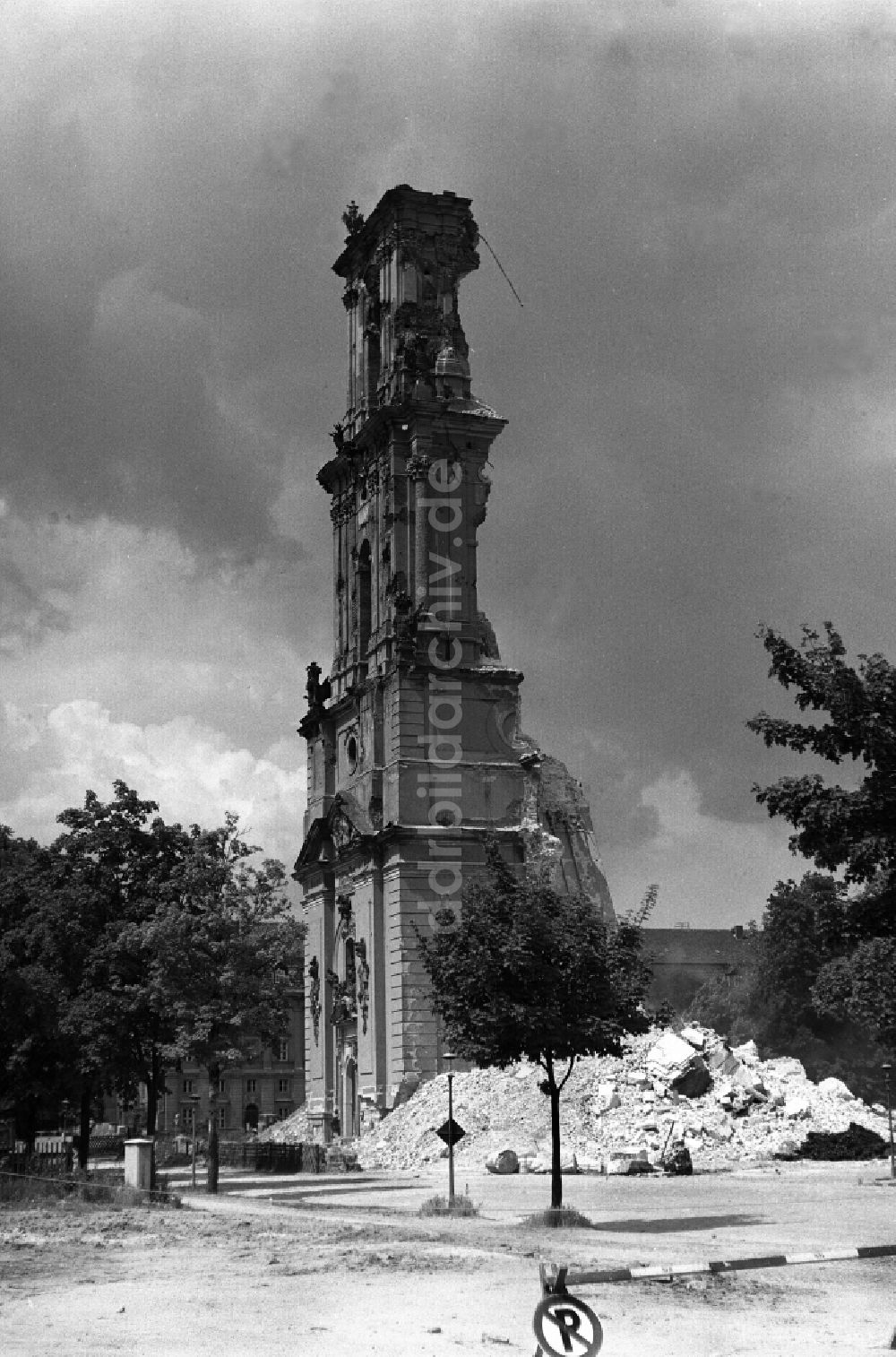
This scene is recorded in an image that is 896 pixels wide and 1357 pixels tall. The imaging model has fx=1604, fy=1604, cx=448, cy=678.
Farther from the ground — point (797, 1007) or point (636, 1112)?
point (797, 1007)

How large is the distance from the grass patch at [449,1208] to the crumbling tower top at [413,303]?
3898 centimetres

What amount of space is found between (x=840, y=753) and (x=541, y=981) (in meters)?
8.63

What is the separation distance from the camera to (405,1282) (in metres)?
16.6

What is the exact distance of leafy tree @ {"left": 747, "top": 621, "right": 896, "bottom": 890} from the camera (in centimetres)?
1758

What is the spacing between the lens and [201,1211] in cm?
2814

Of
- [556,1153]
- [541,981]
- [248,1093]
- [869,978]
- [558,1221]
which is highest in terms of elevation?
[541,981]

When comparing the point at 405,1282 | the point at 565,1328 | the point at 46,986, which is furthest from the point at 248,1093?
the point at 565,1328

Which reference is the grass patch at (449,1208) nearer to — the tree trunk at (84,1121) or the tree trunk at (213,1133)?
the tree trunk at (213,1133)

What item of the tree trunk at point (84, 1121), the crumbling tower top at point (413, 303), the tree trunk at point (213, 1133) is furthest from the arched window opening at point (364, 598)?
the tree trunk at point (213, 1133)

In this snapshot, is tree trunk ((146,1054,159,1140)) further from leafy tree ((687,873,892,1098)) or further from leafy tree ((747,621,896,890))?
leafy tree ((687,873,892,1098))

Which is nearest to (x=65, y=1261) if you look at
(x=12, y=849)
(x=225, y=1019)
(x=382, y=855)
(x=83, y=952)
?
Answer: (x=225, y=1019)

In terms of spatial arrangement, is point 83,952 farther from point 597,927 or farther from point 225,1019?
point 597,927

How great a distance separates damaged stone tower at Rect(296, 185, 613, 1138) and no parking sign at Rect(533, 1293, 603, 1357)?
46.4m

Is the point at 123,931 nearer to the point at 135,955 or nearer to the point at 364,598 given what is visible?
the point at 135,955
